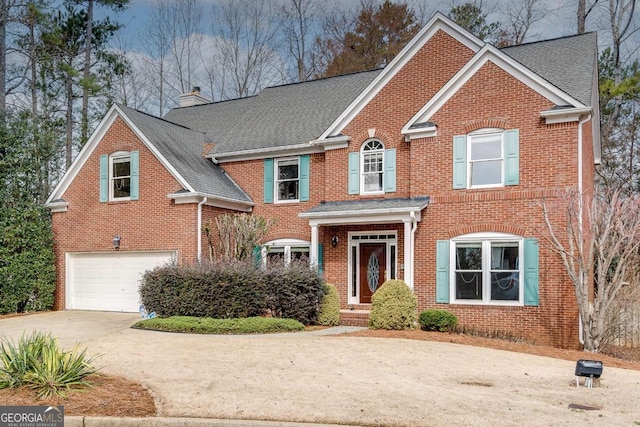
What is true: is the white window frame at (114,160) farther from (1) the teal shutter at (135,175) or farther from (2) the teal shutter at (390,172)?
(2) the teal shutter at (390,172)

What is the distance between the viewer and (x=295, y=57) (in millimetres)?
37281

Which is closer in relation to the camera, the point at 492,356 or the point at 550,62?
the point at 492,356

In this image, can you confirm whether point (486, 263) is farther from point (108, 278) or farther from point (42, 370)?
point (108, 278)

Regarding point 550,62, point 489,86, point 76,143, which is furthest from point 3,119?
point 550,62

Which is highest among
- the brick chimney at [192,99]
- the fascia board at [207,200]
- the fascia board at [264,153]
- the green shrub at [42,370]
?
the brick chimney at [192,99]

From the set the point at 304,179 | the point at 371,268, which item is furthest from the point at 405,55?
the point at 371,268

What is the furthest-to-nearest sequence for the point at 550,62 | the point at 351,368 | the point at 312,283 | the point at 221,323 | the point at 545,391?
the point at 550,62 → the point at 312,283 → the point at 221,323 → the point at 351,368 → the point at 545,391

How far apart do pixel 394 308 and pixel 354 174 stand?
5.05 meters

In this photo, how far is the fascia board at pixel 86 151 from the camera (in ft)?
67.4

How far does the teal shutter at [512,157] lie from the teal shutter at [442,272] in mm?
2393

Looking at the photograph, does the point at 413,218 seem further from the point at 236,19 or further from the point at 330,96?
the point at 236,19

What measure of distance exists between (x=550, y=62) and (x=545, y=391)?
12.0 m

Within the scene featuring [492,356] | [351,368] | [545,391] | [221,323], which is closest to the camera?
[545,391]

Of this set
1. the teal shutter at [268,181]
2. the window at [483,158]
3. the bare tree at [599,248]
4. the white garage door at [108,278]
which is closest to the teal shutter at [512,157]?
the window at [483,158]
